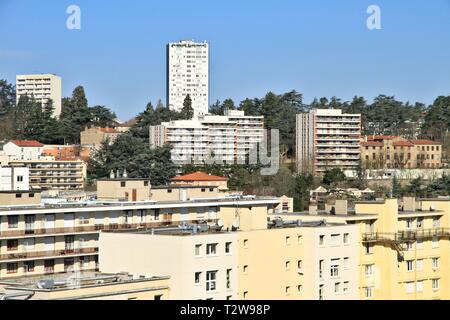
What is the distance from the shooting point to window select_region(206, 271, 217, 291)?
1639 centimetres

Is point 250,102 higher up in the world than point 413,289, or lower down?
higher up

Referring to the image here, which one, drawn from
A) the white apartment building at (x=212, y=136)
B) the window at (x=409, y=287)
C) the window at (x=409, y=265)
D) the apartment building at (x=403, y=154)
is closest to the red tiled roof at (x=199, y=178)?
the white apartment building at (x=212, y=136)

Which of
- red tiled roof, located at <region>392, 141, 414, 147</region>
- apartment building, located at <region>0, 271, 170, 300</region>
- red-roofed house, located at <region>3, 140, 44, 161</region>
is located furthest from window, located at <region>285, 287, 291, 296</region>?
red tiled roof, located at <region>392, 141, 414, 147</region>

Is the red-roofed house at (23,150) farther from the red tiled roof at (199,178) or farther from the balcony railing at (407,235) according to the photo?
the balcony railing at (407,235)

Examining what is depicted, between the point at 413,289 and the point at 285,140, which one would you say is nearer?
the point at 413,289

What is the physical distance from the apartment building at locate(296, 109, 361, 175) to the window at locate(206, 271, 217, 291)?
4763 centimetres

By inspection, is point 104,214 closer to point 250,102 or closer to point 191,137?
point 191,137

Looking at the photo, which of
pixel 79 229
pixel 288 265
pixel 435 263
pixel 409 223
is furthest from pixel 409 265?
pixel 79 229

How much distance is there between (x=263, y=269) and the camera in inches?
689

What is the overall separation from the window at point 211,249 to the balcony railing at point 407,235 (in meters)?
4.45

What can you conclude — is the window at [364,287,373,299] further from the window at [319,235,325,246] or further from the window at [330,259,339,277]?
the window at [319,235,325,246]

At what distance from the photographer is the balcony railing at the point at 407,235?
20.7 meters
